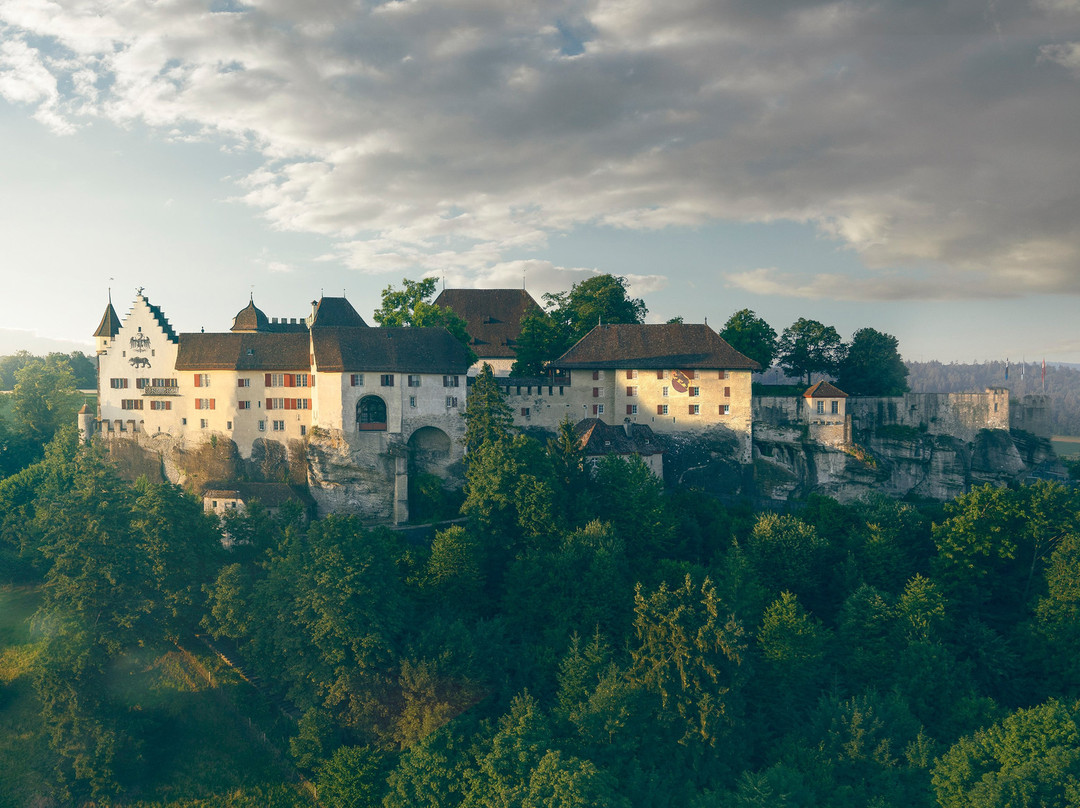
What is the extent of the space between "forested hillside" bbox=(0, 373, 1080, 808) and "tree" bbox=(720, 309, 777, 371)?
66.3ft

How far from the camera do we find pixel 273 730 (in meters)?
43.0

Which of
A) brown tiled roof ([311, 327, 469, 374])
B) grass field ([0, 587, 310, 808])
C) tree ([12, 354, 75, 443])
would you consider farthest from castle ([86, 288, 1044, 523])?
grass field ([0, 587, 310, 808])

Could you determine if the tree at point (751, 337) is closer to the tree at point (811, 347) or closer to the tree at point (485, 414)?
the tree at point (811, 347)

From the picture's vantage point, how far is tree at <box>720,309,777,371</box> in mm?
68500

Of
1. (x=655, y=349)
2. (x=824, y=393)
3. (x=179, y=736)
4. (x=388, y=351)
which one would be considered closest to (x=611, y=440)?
(x=655, y=349)

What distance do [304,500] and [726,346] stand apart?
118 feet

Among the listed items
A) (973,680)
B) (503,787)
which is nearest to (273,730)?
(503,787)

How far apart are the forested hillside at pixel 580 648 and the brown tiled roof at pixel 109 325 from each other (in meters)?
18.6

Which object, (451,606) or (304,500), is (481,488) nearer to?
(451,606)

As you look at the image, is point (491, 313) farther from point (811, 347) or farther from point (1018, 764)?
point (1018, 764)

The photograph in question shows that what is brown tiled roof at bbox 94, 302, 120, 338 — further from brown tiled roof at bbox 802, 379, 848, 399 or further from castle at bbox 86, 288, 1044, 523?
brown tiled roof at bbox 802, 379, 848, 399

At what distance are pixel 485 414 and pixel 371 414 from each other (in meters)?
9.20

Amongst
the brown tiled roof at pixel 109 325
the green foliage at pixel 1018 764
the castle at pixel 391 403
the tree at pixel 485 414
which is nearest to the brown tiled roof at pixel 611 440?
the castle at pixel 391 403

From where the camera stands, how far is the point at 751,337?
69125 mm
